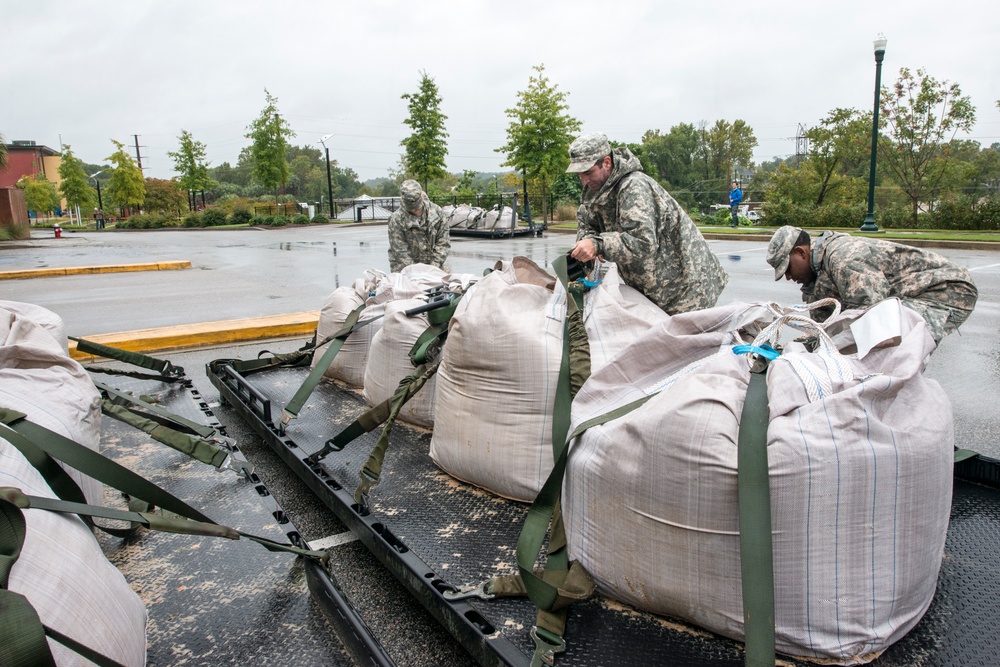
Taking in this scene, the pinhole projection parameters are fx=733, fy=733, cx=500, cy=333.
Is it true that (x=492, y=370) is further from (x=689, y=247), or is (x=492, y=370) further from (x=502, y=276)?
(x=689, y=247)

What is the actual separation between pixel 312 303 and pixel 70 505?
7894 mm

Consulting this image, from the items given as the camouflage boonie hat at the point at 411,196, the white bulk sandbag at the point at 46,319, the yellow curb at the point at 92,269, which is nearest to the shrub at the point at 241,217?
the yellow curb at the point at 92,269

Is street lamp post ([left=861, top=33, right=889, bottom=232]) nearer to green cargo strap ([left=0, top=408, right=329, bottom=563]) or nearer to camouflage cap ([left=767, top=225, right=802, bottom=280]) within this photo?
camouflage cap ([left=767, top=225, right=802, bottom=280])

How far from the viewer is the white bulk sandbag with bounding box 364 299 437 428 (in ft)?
10.8

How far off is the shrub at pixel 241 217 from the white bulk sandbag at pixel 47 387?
3914 cm

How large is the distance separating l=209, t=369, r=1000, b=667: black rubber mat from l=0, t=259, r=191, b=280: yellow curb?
12600mm

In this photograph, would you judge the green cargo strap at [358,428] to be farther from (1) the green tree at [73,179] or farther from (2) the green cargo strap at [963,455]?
(1) the green tree at [73,179]

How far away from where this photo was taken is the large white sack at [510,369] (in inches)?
97.7

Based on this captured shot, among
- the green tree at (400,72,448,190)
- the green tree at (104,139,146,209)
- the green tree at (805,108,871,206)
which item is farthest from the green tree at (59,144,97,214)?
the green tree at (805,108,871,206)

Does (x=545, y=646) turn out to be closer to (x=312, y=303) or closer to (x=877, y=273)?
(x=877, y=273)

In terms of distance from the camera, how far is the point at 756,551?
1560 mm

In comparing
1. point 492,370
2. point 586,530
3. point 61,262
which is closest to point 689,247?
point 492,370

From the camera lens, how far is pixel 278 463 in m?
3.79

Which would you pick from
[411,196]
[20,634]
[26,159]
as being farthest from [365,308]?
[26,159]
